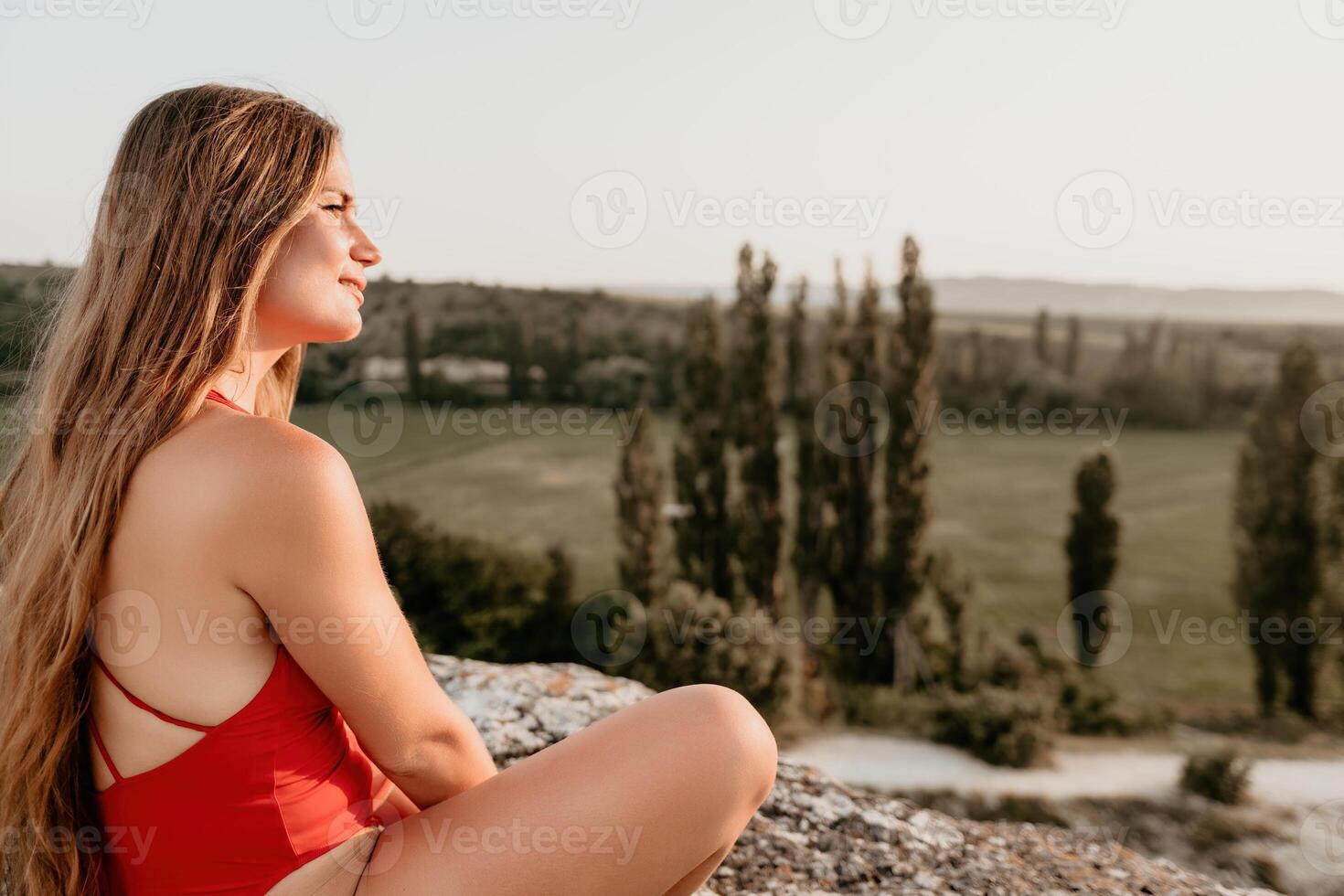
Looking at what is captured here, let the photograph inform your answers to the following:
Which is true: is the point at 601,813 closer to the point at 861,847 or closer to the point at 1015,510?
the point at 861,847

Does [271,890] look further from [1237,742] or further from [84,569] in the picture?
[1237,742]

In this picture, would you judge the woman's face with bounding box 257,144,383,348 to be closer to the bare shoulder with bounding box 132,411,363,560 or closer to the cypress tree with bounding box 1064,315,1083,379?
the bare shoulder with bounding box 132,411,363,560

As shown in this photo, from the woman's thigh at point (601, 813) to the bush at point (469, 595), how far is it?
13.1 metres

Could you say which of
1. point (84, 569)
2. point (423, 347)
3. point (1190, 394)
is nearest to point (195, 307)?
point (84, 569)

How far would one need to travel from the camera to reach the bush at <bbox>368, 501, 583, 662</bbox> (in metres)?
14.7

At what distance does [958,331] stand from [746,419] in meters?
10.3

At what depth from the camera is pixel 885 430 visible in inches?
633

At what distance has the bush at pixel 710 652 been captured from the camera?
45.3ft

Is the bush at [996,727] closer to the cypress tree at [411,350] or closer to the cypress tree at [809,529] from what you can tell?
the cypress tree at [809,529]

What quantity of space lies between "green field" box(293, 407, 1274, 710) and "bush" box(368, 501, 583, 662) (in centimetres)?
167

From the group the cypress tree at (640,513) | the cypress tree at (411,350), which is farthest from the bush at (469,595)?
the cypress tree at (411,350)

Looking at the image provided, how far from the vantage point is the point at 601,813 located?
152 cm

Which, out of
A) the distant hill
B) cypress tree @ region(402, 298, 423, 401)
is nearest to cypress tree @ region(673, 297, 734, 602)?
cypress tree @ region(402, 298, 423, 401)

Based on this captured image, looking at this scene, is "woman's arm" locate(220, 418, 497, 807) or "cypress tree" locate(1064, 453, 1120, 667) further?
"cypress tree" locate(1064, 453, 1120, 667)
